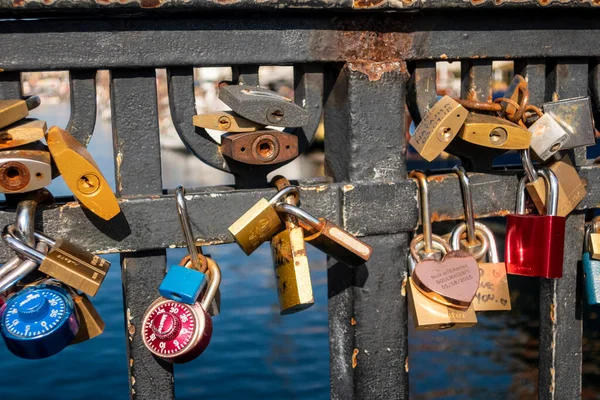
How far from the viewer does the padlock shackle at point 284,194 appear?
154cm

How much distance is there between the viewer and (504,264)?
1.76m

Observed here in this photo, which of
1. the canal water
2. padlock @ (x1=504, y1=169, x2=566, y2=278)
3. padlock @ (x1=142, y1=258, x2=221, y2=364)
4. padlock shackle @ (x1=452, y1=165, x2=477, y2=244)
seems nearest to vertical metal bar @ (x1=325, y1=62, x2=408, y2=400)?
padlock shackle @ (x1=452, y1=165, x2=477, y2=244)

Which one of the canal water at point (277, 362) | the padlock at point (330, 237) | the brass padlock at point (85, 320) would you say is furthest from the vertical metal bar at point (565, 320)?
the canal water at point (277, 362)

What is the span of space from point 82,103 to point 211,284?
426 millimetres

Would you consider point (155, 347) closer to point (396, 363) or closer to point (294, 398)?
point (396, 363)

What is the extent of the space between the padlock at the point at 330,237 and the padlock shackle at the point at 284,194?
1 centimetres

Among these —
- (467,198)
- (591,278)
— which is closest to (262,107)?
(467,198)

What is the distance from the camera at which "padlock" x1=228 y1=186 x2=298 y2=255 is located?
1.47 m

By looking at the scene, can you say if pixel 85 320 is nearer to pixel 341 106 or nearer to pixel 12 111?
pixel 12 111

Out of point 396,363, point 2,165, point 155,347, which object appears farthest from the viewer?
point 396,363

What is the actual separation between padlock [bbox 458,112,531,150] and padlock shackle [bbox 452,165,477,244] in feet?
0.29

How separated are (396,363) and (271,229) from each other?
45 centimetres

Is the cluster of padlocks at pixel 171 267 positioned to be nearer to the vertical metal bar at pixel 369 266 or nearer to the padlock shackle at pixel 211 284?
the padlock shackle at pixel 211 284

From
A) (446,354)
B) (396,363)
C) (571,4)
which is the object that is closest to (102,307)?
(446,354)
